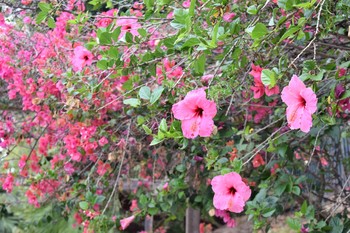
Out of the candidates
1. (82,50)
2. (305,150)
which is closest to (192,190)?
(305,150)

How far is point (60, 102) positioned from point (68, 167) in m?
0.50

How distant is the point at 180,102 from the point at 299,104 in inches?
12.1

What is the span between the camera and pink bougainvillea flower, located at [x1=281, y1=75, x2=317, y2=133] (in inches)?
51.3

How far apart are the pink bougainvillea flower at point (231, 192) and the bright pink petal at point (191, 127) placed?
208mm

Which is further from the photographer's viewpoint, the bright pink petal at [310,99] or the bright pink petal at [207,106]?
the bright pink petal at [207,106]

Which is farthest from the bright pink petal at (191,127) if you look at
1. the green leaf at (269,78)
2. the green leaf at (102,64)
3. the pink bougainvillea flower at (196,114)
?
the green leaf at (102,64)

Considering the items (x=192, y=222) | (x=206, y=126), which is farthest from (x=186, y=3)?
(x=192, y=222)

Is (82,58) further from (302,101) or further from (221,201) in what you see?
(302,101)

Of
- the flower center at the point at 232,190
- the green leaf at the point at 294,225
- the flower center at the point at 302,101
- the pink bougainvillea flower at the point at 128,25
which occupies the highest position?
the flower center at the point at 302,101

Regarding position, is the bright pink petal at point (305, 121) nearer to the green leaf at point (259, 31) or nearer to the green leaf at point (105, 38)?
the green leaf at point (259, 31)

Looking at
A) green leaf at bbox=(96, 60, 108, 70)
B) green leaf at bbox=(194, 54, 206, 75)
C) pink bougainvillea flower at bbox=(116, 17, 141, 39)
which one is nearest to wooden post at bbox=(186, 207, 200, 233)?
pink bougainvillea flower at bbox=(116, 17, 141, 39)

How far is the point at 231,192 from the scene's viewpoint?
1610 millimetres

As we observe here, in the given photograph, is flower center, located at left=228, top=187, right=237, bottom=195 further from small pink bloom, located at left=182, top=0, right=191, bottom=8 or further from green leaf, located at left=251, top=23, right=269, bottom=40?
small pink bloom, located at left=182, top=0, right=191, bottom=8

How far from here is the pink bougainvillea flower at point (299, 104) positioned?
1.30m
